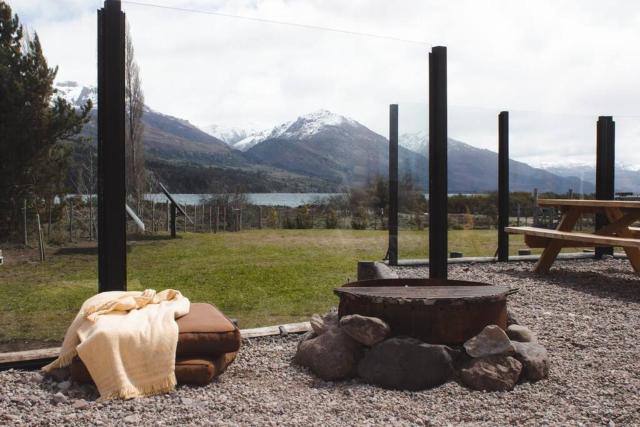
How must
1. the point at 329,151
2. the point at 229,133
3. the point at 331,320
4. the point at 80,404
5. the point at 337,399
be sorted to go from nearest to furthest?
the point at 80,404 < the point at 337,399 < the point at 331,320 < the point at 229,133 < the point at 329,151

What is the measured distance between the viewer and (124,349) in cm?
326

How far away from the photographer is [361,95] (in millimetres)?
5355

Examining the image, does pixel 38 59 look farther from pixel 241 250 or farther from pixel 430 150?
pixel 430 150

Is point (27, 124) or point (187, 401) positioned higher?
point (27, 124)

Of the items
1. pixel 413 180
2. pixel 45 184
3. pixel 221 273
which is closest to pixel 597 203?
pixel 413 180

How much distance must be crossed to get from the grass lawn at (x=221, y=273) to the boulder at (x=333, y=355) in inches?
43.9

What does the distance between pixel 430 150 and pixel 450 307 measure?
90.7 inches

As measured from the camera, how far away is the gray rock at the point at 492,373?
3.26m

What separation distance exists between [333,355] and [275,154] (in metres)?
2.08

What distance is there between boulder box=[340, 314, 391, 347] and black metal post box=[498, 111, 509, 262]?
4.76 metres

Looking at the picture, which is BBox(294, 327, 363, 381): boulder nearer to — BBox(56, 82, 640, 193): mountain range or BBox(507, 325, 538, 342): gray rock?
BBox(507, 325, 538, 342): gray rock

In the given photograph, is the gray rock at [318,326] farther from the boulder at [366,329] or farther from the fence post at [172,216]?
the fence post at [172,216]

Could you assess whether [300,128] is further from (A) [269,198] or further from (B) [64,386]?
(B) [64,386]

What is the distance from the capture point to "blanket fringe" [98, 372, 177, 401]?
312 centimetres
